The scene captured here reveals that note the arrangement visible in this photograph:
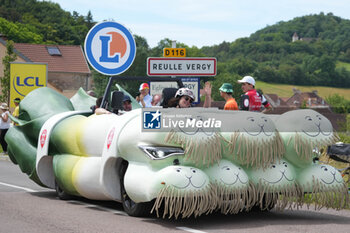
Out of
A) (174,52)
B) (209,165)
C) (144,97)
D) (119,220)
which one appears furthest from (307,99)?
(209,165)

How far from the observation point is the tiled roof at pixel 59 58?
312ft

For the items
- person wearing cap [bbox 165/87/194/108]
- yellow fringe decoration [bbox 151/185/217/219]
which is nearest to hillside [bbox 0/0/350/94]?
person wearing cap [bbox 165/87/194/108]

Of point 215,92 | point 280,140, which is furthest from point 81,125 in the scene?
point 215,92

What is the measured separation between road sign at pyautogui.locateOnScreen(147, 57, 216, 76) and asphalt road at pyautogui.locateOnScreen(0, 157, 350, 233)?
358 centimetres

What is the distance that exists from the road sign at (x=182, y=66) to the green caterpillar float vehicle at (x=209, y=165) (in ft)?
11.7

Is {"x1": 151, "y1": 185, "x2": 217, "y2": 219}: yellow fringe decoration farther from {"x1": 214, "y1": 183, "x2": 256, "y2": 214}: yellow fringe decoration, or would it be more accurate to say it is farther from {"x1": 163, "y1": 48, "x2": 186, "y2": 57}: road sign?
{"x1": 163, "y1": 48, "x2": 186, "y2": 57}: road sign

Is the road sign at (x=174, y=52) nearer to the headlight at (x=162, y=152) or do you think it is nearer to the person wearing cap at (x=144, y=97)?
the person wearing cap at (x=144, y=97)

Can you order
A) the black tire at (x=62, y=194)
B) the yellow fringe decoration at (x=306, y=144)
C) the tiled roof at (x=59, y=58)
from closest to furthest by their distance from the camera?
1. the yellow fringe decoration at (x=306, y=144)
2. the black tire at (x=62, y=194)
3. the tiled roof at (x=59, y=58)

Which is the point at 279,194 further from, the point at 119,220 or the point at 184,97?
the point at 119,220

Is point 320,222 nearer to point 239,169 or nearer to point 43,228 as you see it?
point 239,169

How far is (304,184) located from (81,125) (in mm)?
3404

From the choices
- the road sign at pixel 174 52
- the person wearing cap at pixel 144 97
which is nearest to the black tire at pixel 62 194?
the person wearing cap at pixel 144 97

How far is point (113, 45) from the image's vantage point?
13.0 meters

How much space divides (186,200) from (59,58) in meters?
93.2
